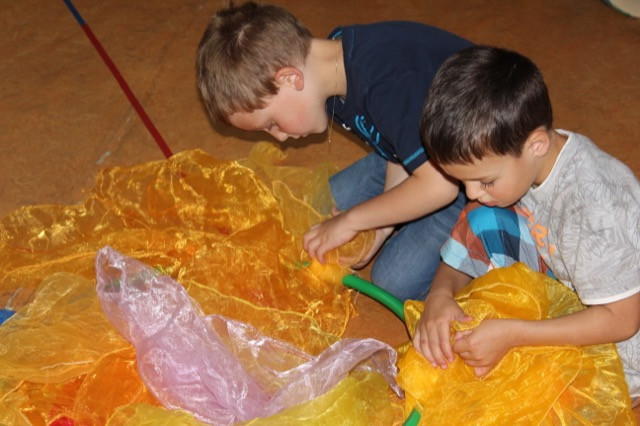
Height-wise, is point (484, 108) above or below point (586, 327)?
above

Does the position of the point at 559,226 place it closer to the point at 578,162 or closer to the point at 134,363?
the point at 578,162

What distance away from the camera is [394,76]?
1101mm

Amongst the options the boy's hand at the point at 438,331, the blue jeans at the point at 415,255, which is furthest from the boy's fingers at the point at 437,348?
the blue jeans at the point at 415,255

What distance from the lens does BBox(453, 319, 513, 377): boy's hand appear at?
96 cm

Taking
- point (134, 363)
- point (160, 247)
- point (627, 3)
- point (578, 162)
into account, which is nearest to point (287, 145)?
point (160, 247)

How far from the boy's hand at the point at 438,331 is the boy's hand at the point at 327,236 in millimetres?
220

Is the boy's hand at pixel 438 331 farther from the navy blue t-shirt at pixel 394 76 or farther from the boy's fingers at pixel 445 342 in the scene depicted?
the navy blue t-shirt at pixel 394 76

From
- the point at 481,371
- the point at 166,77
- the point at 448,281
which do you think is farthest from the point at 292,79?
the point at 166,77

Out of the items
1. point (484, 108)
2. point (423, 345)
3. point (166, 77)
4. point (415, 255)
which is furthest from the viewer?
point (166, 77)

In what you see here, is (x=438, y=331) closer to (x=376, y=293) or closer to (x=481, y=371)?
(x=481, y=371)

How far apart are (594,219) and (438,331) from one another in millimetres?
225

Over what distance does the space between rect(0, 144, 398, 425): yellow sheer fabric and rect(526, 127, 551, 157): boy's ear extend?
343mm

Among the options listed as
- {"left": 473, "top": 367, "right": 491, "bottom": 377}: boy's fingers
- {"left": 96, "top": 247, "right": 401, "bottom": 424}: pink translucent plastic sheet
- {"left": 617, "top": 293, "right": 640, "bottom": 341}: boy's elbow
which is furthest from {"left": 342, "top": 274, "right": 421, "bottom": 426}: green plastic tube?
{"left": 617, "top": 293, "right": 640, "bottom": 341}: boy's elbow

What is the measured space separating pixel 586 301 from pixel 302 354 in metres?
0.36
